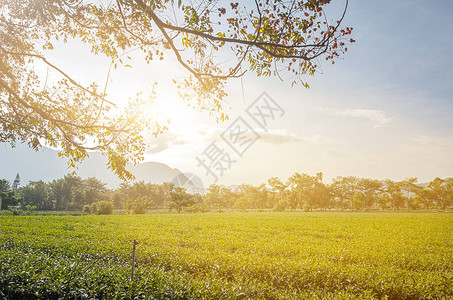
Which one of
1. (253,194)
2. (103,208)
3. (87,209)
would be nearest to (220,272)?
(103,208)

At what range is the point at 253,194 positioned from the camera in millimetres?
95562

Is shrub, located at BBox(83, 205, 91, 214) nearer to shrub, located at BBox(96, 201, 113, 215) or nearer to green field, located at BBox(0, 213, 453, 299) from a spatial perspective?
shrub, located at BBox(96, 201, 113, 215)

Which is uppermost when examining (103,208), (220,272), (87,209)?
(103,208)

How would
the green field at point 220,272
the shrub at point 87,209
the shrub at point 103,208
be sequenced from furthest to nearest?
1. the shrub at point 87,209
2. the shrub at point 103,208
3. the green field at point 220,272

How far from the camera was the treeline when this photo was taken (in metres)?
65.3

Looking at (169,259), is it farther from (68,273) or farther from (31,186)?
(31,186)

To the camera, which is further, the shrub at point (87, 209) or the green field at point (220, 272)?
the shrub at point (87, 209)

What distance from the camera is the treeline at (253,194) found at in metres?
65.3

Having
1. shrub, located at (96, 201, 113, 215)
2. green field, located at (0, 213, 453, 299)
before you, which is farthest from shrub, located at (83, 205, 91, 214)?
green field, located at (0, 213, 453, 299)

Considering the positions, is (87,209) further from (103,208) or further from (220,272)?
(220,272)

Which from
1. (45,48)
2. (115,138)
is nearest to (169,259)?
(115,138)

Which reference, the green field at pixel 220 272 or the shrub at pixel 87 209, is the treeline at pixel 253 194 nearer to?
the shrub at pixel 87 209

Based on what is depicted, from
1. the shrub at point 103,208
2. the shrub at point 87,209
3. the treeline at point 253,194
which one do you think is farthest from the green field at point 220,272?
the treeline at point 253,194

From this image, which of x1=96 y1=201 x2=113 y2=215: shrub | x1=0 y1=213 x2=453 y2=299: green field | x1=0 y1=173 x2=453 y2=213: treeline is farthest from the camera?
x1=0 y1=173 x2=453 y2=213: treeline
